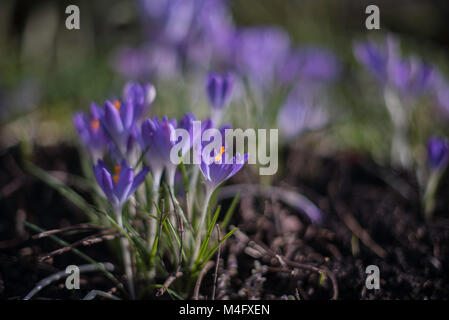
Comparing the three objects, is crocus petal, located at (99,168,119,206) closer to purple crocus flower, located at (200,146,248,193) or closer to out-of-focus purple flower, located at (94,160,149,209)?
out-of-focus purple flower, located at (94,160,149,209)

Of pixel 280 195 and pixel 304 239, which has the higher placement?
pixel 280 195

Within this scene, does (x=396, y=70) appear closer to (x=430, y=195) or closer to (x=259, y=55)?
(x=430, y=195)

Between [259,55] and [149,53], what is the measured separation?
2.46ft

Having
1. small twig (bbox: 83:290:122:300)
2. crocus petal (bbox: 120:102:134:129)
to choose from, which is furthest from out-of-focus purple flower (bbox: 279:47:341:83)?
small twig (bbox: 83:290:122:300)

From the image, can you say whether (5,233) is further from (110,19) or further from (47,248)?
(110,19)

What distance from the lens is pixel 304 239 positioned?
1245 mm

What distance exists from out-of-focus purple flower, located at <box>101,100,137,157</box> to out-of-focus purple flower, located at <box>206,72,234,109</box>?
0.77 ft

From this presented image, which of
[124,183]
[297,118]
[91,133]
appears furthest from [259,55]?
[124,183]

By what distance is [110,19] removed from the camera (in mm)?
3689

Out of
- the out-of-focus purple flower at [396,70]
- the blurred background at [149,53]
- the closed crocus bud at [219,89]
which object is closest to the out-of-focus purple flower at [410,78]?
the out-of-focus purple flower at [396,70]

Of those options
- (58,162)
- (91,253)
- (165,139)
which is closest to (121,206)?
Answer: (165,139)

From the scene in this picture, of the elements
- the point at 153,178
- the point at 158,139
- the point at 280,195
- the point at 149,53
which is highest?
the point at 149,53

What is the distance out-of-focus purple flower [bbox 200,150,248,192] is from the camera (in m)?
0.84
